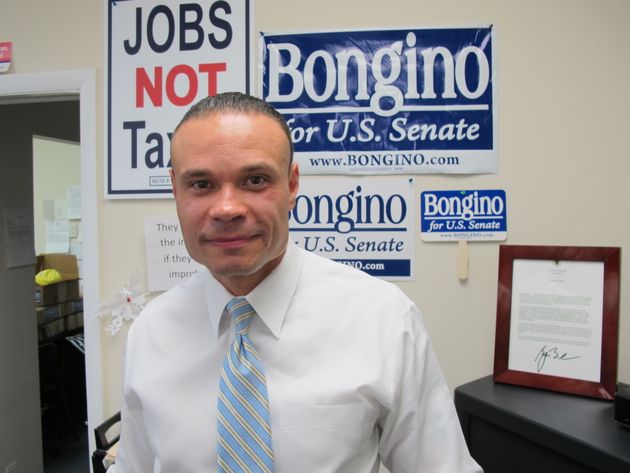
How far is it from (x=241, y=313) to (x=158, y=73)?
964 millimetres

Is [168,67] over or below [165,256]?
over

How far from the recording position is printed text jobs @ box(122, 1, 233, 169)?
1305mm

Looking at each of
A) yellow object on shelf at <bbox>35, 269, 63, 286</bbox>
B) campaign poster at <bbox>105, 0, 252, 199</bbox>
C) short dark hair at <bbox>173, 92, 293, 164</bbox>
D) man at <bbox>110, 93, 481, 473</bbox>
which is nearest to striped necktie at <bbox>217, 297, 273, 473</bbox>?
man at <bbox>110, 93, 481, 473</bbox>

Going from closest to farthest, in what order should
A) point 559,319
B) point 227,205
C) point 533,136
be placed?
point 227,205, point 559,319, point 533,136

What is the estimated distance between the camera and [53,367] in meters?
2.70

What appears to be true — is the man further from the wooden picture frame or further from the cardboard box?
the cardboard box

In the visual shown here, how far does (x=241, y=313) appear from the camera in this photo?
0.75 metres

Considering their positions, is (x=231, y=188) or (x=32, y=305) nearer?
(x=231, y=188)

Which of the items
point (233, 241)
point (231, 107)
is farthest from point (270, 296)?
point (231, 107)

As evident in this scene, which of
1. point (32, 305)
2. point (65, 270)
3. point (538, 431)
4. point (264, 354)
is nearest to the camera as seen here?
point (264, 354)

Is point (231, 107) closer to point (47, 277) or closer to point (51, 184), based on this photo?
point (47, 277)

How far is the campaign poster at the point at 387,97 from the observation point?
123 centimetres

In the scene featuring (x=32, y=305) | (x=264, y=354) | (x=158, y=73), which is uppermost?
(x=158, y=73)
